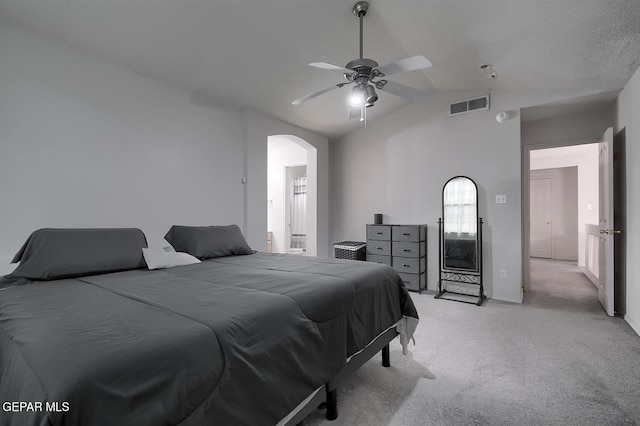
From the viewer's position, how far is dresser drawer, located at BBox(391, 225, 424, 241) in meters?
4.54

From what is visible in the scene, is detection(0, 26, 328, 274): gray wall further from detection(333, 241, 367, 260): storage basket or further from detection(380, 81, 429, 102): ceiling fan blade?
detection(380, 81, 429, 102): ceiling fan blade

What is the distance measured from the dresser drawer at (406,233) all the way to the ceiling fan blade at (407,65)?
8.81 feet

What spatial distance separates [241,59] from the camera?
10.7ft

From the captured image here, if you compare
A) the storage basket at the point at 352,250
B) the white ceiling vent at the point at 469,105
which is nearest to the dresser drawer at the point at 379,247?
the storage basket at the point at 352,250

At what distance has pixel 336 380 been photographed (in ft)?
5.57

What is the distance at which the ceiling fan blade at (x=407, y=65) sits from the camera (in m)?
2.16

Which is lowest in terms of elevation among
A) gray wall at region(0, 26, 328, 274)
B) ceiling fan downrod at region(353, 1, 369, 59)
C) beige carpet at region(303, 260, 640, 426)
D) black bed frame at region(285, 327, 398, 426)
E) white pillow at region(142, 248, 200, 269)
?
beige carpet at region(303, 260, 640, 426)

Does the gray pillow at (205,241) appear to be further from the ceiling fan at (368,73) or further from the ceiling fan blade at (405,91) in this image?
the ceiling fan blade at (405,91)

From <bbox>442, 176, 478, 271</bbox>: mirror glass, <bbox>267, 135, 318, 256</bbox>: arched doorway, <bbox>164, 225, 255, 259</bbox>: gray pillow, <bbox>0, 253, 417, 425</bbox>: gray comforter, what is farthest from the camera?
<bbox>267, 135, 318, 256</bbox>: arched doorway

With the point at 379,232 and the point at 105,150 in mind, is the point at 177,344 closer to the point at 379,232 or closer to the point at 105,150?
the point at 105,150

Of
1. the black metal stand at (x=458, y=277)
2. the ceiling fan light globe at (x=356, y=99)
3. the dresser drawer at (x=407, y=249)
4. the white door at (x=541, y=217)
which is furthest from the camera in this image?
the white door at (x=541, y=217)

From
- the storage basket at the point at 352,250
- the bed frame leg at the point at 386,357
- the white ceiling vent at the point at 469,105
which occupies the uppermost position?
the white ceiling vent at the point at 469,105

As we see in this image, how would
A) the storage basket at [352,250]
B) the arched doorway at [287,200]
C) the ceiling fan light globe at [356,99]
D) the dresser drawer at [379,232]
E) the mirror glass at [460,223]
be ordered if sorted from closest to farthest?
the ceiling fan light globe at [356,99]
the mirror glass at [460,223]
the dresser drawer at [379,232]
the storage basket at [352,250]
the arched doorway at [287,200]

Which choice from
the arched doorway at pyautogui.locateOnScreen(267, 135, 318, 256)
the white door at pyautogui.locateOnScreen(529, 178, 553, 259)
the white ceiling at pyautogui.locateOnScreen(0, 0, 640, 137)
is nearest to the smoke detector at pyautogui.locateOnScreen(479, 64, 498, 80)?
the white ceiling at pyautogui.locateOnScreen(0, 0, 640, 137)
